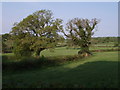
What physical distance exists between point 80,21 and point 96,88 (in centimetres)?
2679

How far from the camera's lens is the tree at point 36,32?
23.8m

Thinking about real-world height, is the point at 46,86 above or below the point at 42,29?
below

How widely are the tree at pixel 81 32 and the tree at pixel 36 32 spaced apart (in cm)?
612

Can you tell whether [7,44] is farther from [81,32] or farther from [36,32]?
[81,32]

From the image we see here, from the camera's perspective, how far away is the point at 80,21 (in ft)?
100

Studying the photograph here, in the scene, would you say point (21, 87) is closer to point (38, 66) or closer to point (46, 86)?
point (46, 86)

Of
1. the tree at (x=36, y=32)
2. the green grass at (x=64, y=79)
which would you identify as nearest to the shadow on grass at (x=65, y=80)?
the green grass at (x=64, y=79)

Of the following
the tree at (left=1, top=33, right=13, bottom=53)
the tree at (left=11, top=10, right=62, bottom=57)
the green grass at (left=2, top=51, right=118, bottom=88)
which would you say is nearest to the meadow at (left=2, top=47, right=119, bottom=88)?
the green grass at (left=2, top=51, right=118, bottom=88)

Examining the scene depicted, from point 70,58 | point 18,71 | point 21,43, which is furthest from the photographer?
point 21,43

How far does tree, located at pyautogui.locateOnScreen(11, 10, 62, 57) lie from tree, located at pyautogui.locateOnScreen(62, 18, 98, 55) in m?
6.12

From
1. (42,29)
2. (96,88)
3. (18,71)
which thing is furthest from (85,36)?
(96,88)

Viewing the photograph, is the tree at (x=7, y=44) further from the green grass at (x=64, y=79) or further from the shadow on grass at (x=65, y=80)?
the shadow on grass at (x=65, y=80)

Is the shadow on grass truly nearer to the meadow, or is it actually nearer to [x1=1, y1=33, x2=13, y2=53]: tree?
the meadow

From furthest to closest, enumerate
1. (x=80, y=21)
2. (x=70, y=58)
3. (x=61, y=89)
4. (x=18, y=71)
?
(x=80, y=21) → (x=70, y=58) → (x=18, y=71) → (x=61, y=89)
